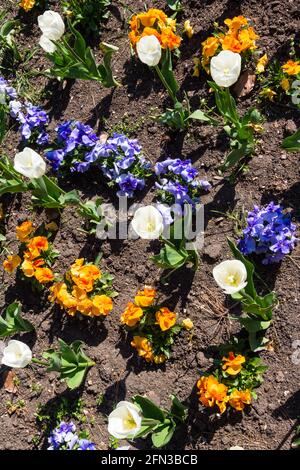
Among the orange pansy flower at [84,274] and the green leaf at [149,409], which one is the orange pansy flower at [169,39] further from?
the green leaf at [149,409]

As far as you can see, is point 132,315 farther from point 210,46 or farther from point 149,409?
point 210,46

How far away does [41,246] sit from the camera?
136 inches

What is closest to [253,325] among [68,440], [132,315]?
[132,315]

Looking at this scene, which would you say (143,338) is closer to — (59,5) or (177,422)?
(177,422)

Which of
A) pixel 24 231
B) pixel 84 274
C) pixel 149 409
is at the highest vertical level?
pixel 24 231

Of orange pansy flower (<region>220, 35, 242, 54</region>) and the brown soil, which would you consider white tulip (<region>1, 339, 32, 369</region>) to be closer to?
the brown soil

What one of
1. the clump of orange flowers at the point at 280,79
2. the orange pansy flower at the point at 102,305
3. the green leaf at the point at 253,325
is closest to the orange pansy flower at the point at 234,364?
the green leaf at the point at 253,325

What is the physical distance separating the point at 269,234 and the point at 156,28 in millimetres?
1466

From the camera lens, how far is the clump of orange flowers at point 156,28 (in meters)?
3.48

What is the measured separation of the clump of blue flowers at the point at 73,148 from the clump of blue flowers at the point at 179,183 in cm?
45

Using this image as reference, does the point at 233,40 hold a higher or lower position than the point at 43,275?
higher

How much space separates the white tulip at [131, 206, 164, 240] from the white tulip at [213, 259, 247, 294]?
33 cm

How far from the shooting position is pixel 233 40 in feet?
11.1

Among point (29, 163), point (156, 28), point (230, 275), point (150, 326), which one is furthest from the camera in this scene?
point (156, 28)
